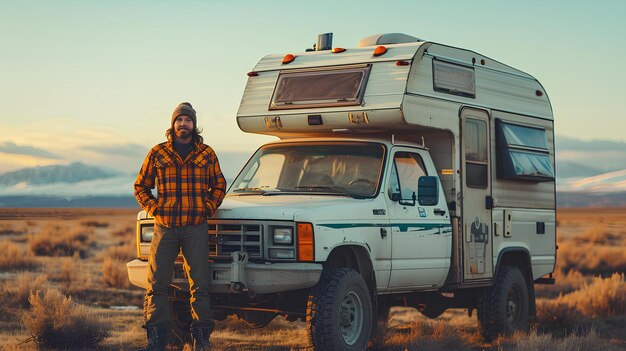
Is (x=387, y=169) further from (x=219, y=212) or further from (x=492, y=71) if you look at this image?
(x=492, y=71)

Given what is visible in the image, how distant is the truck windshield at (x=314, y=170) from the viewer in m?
10.5

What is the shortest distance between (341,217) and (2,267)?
15575 mm

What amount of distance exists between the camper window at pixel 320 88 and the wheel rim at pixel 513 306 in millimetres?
3780

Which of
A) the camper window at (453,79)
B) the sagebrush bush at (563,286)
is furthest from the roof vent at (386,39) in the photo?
the sagebrush bush at (563,286)

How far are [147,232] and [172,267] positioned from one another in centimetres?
72

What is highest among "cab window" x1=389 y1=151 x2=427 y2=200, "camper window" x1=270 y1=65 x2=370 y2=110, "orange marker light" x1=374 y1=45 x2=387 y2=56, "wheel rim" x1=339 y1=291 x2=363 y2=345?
"orange marker light" x1=374 y1=45 x2=387 y2=56

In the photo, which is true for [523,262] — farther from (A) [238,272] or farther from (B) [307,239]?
(A) [238,272]

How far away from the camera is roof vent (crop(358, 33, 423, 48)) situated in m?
11.9

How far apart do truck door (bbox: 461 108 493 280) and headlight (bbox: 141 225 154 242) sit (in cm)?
360

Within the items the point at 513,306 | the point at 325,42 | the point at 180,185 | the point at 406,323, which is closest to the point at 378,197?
the point at 180,185

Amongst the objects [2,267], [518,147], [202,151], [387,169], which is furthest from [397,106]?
[2,267]

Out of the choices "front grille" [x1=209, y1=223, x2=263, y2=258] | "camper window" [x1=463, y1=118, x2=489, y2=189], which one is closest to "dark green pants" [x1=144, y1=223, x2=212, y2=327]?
"front grille" [x1=209, y1=223, x2=263, y2=258]

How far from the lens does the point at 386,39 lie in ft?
39.0

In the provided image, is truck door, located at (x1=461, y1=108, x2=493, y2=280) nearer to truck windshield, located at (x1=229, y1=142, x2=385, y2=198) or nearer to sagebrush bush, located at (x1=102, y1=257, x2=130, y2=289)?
truck windshield, located at (x1=229, y1=142, x2=385, y2=198)
